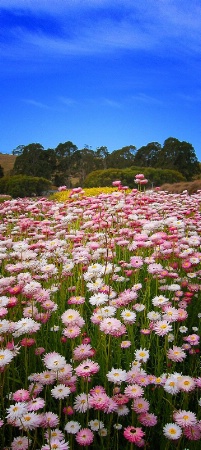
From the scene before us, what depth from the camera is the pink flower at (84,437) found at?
4.88 ft

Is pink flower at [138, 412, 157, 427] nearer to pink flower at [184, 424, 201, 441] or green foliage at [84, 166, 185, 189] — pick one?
pink flower at [184, 424, 201, 441]

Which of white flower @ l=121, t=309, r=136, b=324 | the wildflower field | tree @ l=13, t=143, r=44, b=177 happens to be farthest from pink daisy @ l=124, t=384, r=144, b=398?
tree @ l=13, t=143, r=44, b=177

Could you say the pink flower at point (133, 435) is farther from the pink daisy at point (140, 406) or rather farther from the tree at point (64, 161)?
the tree at point (64, 161)

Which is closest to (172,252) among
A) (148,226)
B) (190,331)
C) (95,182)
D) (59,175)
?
(148,226)

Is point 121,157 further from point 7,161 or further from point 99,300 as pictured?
point 7,161

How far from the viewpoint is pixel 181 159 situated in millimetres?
36969

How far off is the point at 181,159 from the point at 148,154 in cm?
528

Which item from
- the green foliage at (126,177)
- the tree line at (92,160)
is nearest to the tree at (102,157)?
the tree line at (92,160)

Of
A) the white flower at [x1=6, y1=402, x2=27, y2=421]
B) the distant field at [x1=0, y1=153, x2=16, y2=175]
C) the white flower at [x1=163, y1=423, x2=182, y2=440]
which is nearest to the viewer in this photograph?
the white flower at [x1=6, y1=402, x2=27, y2=421]

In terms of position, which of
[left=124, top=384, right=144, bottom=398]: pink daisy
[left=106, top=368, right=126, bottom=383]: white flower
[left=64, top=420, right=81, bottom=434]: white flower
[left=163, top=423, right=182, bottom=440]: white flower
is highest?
[left=106, top=368, right=126, bottom=383]: white flower

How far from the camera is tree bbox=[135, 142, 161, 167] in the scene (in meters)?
41.1

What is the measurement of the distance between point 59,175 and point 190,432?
A: 4029 centimetres

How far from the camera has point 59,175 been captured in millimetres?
41062

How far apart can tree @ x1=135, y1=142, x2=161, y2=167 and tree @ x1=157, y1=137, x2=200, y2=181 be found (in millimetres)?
3083
